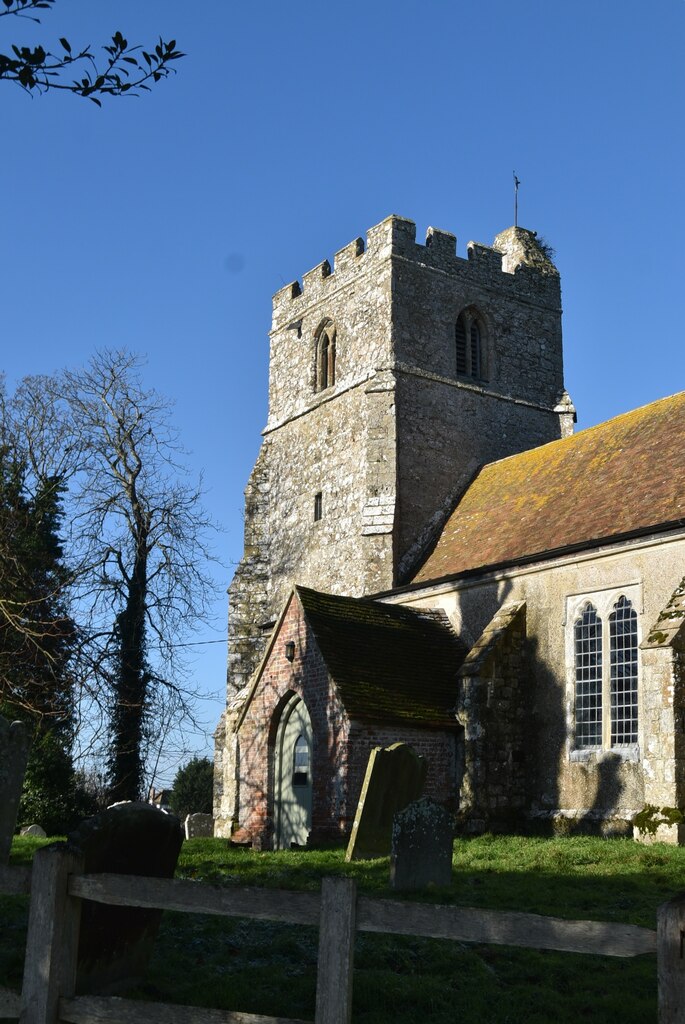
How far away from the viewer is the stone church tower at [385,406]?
27266 millimetres

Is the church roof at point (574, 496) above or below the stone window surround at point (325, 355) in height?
below

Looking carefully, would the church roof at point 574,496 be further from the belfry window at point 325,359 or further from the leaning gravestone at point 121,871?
the leaning gravestone at point 121,871

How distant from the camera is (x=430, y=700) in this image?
65.1ft

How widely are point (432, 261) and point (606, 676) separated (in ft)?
49.3

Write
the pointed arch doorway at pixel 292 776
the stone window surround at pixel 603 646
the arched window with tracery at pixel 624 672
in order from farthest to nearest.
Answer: the pointed arch doorway at pixel 292 776 → the arched window with tracery at pixel 624 672 → the stone window surround at pixel 603 646

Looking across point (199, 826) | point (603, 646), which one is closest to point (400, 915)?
point (603, 646)

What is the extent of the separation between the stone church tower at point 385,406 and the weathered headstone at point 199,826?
1391 mm

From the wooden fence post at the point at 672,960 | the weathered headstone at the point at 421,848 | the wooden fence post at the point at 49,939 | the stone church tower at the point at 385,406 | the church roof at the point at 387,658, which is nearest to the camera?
the wooden fence post at the point at 672,960

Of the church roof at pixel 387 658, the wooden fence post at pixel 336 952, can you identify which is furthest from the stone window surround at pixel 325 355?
the wooden fence post at pixel 336 952

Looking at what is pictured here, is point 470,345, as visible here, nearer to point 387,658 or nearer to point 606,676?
point 387,658

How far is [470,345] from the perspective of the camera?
3019 centimetres

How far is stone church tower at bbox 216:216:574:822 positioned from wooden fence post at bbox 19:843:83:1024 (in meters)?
20.3

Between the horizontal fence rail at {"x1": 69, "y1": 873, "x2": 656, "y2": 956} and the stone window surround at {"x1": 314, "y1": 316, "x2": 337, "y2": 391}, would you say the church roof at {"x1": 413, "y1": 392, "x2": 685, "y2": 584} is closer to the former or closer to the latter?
the stone window surround at {"x1": 314, "y1": 316, "x2": 337, "y2": 391}

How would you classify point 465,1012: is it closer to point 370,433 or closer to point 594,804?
point 594,804
